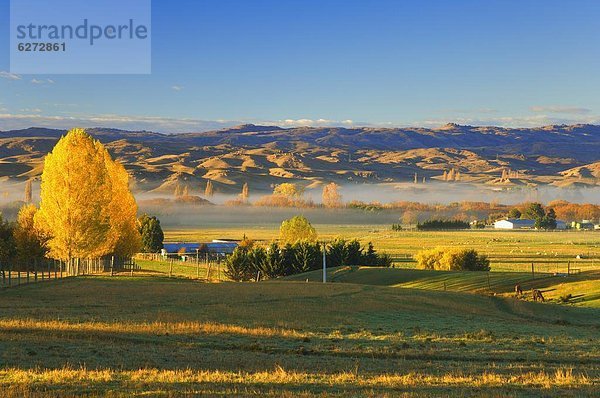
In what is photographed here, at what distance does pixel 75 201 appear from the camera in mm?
77375

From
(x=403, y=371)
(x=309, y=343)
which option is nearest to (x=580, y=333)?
(x=309, y=343)

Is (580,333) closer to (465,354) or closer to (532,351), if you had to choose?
(532,351)

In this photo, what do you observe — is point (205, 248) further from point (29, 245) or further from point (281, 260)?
point (29, 245)

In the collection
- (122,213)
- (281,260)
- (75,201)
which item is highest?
(75,201)

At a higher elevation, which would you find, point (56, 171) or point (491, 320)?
point (56, 171)

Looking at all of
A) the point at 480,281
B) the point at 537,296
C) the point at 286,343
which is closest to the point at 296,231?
the point at 480,281

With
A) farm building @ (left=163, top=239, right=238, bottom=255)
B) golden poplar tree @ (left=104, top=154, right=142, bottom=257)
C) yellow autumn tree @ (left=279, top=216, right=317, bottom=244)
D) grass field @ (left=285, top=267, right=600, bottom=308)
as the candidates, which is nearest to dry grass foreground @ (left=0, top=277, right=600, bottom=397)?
grass field @ (left=285, top=267, right=600, bottom=308)

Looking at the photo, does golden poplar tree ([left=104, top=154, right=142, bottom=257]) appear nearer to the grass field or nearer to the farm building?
the grass field

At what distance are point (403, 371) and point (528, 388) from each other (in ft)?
17.7

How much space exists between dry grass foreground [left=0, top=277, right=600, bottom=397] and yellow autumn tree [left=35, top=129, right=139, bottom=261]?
39.3ft

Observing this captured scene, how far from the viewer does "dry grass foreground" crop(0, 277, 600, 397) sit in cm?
2428

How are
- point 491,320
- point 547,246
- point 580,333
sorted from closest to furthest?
point 580,333, point 491,320, point 547,246

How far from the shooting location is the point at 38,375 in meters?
24.6

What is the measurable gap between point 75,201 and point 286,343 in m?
46.6
